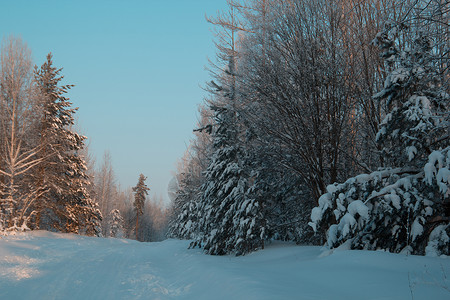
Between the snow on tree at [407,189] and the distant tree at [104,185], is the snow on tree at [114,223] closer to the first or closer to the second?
the distant tree at [104,185]

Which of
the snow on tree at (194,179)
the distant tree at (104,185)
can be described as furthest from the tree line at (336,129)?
the distant tree at (104,185)

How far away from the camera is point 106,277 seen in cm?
714

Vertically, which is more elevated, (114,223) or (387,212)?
(387,212)

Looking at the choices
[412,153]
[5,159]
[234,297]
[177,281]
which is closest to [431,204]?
[412,153]

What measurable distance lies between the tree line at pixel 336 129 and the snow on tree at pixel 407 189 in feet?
0.08

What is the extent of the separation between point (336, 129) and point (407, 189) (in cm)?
313

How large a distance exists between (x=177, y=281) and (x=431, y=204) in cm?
536

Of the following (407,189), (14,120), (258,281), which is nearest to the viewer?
(258,281)

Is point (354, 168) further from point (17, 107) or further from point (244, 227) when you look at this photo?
point (17, 107)

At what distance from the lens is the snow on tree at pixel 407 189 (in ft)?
17.9

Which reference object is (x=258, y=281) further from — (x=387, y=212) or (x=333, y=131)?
(x=333, y=131)

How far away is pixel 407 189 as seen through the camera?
18.4 ft

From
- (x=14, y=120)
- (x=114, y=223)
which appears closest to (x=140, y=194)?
(x=114, y=223)

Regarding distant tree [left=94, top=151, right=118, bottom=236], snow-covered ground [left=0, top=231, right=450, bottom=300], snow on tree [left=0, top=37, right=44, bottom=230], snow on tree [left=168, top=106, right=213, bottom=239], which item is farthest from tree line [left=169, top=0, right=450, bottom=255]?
distant tree [left=94, top=151, right=118, bottom=236]
